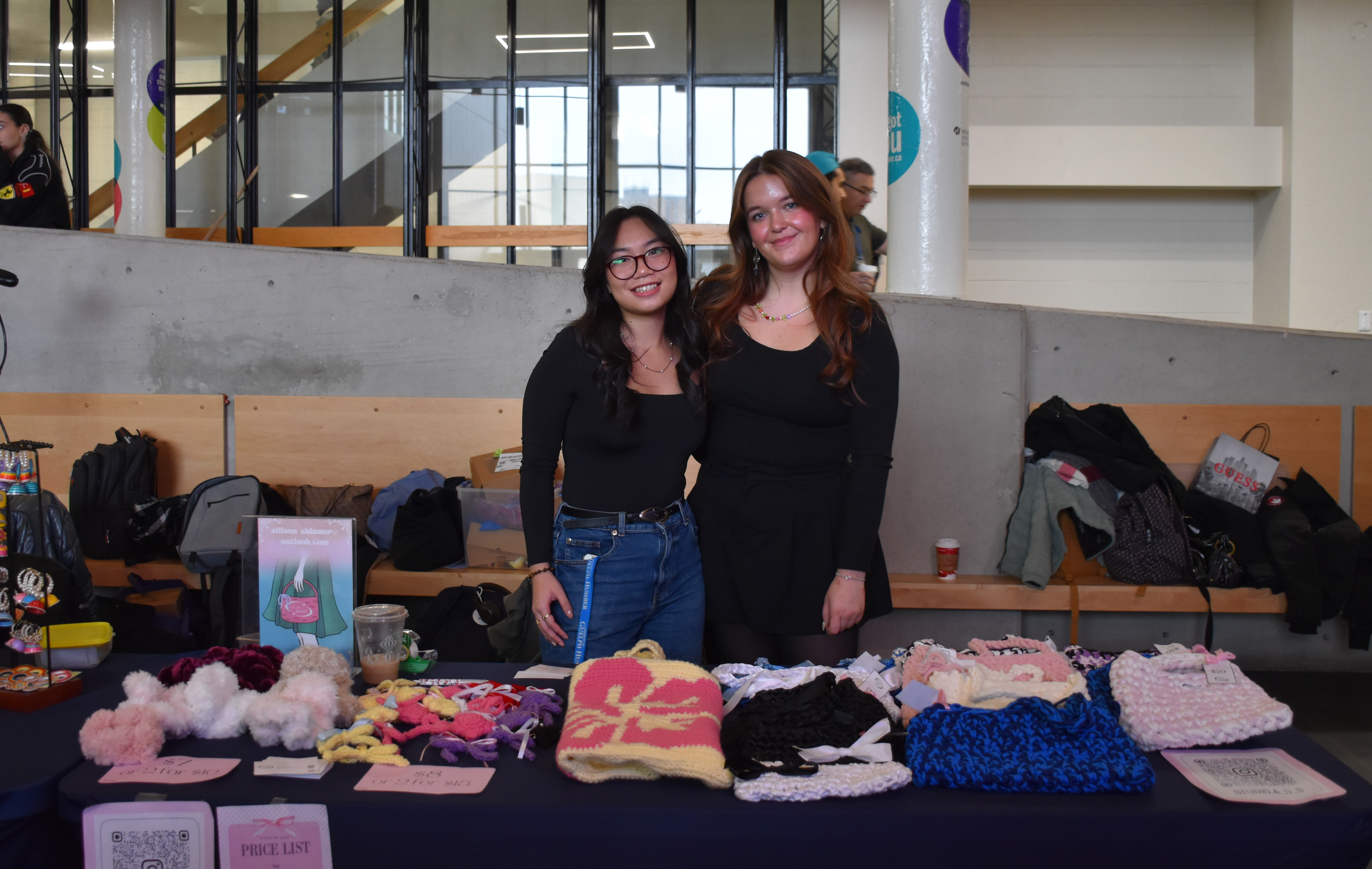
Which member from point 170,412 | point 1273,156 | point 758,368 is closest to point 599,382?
point 758,368

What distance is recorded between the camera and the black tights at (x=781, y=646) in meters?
1.81

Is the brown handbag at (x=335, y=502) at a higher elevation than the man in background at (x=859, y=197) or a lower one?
lower

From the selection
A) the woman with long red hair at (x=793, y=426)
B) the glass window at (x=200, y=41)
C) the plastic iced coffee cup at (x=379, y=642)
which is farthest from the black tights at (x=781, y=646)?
the glass window at (x=200, y=41)

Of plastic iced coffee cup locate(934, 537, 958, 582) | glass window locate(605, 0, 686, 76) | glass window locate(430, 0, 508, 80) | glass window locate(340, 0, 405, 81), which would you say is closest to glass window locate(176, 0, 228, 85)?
glass window locate(340, 0, 405, 81)

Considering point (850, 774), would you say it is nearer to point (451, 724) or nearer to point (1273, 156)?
point (451, 724)

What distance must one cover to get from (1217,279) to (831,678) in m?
6.37

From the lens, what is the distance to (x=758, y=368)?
1.75 metres

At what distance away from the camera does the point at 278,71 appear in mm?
7273

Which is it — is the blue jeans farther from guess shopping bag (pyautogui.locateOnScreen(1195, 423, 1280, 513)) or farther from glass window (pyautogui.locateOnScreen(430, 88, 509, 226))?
glass window (pyautogui.locateOnScreen(430, 88, 509, 226))

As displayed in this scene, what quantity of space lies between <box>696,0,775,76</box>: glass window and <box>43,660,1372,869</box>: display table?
645cm

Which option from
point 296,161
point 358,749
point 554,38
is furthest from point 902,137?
point 296,161

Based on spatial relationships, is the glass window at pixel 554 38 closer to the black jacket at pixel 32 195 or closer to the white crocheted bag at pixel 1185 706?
the black jacket at pixel 32 195

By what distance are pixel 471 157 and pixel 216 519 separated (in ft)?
14.9

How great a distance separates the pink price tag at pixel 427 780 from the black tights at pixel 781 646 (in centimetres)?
68
